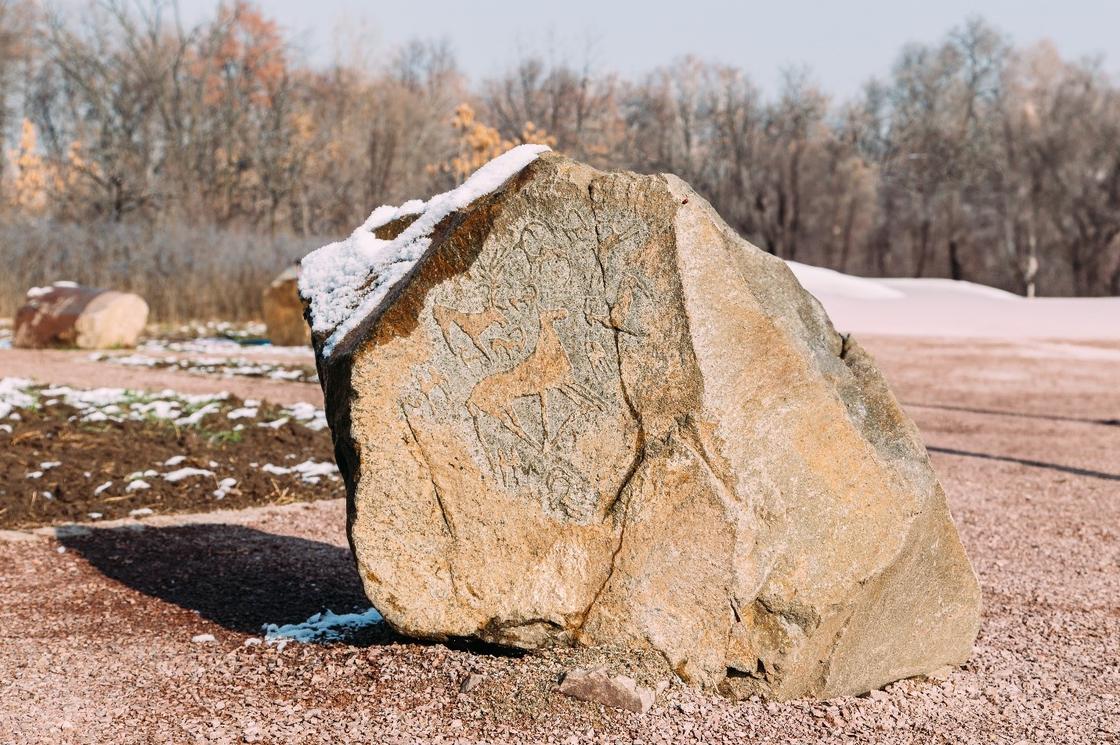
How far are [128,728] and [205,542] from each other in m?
2.02

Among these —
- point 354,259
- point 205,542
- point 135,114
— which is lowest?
point 205,542

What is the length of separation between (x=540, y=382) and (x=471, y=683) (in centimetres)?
84

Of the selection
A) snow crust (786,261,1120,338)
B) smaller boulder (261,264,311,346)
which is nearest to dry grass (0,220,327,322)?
smaller boulder (261,264,311,346)

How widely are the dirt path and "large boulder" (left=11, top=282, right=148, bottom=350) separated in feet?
3.86

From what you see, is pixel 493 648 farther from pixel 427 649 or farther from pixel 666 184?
pixel 666 184

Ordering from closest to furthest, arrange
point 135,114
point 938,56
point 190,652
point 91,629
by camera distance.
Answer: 1. point 190,652
2. point 91,629
3. point 135,114
4. point 938,56

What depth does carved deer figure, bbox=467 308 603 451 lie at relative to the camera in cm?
291

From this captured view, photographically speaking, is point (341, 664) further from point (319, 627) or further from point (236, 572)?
point (236, 572)

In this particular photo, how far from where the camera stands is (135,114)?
96.9ft

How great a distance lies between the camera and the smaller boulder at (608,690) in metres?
2.83

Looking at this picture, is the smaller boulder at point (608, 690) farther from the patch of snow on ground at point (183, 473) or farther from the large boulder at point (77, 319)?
the large boulder at point (77, 319)

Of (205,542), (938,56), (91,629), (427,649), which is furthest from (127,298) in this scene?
(938,56)

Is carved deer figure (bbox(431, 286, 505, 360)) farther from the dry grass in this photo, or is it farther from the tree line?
the tree line

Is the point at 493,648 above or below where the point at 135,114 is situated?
below
